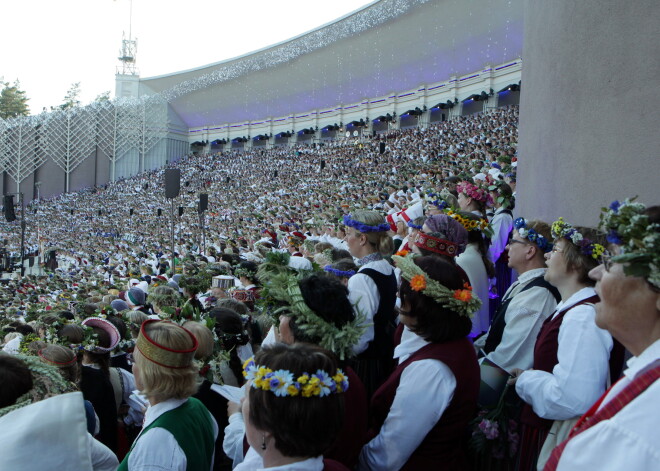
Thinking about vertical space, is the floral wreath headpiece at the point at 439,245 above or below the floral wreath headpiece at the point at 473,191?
below

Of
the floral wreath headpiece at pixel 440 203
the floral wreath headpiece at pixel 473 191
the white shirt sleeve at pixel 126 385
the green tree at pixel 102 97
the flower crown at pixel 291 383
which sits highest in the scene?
the green tree at pixel 102 97

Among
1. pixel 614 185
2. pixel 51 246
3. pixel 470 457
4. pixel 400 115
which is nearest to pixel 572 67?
pixel 614 185

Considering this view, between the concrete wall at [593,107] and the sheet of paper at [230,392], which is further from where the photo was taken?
the concrete wall at [593,107]

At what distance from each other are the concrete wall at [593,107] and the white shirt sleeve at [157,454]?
3123 millimetres

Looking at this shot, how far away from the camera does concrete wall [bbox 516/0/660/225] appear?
415 centimetres

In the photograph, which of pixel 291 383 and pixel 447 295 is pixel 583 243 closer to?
pixel 447 295

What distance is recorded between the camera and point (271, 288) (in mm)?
3174

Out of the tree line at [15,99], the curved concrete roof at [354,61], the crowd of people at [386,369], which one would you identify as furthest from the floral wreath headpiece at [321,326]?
the tree line at [15,99]

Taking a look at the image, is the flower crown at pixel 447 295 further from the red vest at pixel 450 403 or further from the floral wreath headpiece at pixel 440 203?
the floral wreath headpiece at pixel 440 203

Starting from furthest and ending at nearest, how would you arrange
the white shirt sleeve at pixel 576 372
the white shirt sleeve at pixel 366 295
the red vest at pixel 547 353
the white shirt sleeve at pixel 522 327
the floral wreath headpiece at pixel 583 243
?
the white shirt sleeve at pixel 366 295 < the white shirt sleeve at pixel 522 327 < the floral wreath headpiece at pixel 583 243 < the red vest at pixel 547 353 < the white shirt sleeve at pixel 576 372

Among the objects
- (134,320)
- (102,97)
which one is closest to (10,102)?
(102,97)

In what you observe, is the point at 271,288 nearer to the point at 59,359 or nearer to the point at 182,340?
the point at 182,340

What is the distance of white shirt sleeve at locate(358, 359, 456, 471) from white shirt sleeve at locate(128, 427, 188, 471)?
82 centimetres

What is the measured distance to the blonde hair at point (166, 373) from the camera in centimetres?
278
